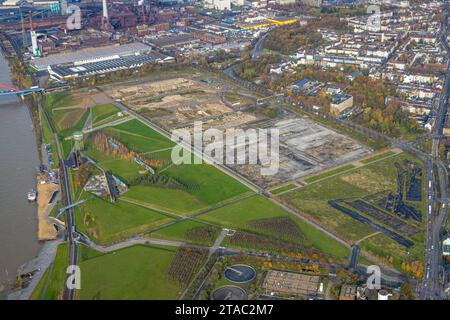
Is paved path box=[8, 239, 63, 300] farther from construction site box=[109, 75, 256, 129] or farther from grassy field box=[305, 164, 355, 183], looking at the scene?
construction site box=[109, 75, 256, 129]

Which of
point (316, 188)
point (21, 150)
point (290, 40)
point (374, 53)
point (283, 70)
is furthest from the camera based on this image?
point (290, 40)

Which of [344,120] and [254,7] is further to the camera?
[254,7]

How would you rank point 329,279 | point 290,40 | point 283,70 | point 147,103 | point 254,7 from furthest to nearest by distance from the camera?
point 254,7
point 290,40
point 283,70
point 147,103
point 329,279

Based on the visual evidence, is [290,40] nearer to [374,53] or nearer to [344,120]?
[374,53]

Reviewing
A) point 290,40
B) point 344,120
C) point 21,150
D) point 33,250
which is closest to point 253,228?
point 33,250

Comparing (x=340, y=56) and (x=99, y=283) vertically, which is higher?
(x=340, y=56)

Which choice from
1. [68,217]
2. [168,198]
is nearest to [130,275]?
[68,217]

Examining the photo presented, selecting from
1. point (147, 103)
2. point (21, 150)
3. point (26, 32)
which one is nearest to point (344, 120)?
point (147, 103)
